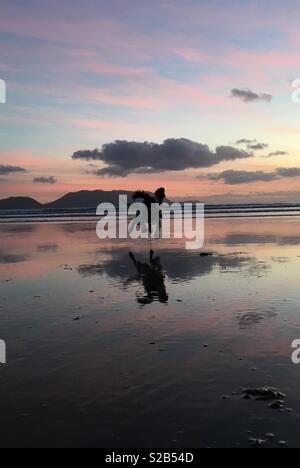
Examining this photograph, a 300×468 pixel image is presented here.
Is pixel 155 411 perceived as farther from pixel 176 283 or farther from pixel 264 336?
pixel 176 283

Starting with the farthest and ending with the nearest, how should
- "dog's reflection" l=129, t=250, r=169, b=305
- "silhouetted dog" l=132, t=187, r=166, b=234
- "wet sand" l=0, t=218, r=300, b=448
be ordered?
"silhouetted dog" l=132, t=187, r=166, b=234 → "dog's reflection" l=129, t=250, r=169, b=305 → "wet sand" l=0, t=218, r=300, b=448

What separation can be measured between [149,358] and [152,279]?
8.01 metres

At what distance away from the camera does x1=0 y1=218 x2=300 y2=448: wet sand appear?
5262mm

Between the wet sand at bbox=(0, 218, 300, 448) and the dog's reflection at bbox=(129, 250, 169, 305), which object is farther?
the dog's reflection at bbox=(129, 250, 169, 305)

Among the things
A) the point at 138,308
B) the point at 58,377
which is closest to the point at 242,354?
the point at 58,377

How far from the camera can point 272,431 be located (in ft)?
16.9

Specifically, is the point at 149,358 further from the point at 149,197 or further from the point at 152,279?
the point at 149,197

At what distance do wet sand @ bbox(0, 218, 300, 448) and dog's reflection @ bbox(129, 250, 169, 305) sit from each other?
0.07 meters

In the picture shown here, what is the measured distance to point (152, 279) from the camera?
1556 cm

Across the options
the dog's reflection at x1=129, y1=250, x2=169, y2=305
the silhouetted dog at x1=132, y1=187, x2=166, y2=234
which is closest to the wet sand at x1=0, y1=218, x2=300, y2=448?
the dog's reflection at x1=129, y1=250, x2=169, y2=305

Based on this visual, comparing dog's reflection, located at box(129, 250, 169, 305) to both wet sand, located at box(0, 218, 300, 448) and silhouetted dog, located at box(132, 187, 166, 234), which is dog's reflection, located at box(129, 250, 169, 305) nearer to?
wet sand, located at box(0, 218, 300, 448)

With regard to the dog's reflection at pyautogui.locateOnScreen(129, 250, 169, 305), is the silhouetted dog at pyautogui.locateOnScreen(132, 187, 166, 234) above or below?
above

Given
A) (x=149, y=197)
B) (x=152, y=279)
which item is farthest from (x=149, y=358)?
(x=149, y=197)

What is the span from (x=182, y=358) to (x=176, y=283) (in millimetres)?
6835
